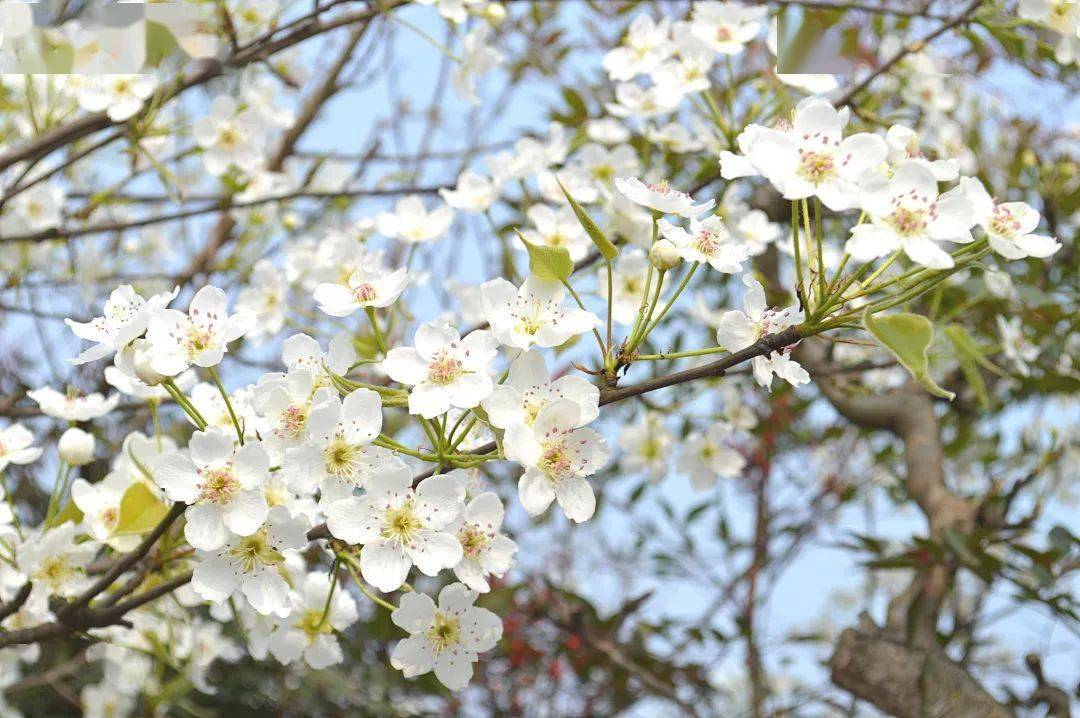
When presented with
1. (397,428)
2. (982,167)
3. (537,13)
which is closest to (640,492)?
(397,428)

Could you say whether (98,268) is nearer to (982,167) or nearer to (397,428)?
(397,428)

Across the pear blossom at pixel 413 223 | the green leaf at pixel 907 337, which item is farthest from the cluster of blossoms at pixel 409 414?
the pear blossom at pixel 413 223

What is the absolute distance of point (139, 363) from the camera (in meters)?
0.87

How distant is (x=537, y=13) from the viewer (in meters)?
2.22

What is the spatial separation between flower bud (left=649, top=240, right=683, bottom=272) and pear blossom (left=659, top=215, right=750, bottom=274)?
1 centimetres

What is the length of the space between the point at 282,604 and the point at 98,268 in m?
2.01

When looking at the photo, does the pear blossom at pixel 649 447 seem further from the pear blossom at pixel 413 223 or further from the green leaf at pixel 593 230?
the green leaf at pixel 593 230

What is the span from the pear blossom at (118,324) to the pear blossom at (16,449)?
0.93 feet

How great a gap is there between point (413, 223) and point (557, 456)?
749mm

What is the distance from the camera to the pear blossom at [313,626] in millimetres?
1096

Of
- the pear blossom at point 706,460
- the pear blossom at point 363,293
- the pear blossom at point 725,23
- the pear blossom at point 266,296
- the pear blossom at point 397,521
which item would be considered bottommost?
the pear blossom at point 706,460

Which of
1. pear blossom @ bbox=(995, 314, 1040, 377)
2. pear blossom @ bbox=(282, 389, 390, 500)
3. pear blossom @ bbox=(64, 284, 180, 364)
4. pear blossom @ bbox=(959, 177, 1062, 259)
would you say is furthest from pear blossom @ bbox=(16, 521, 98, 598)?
pear blossom @ bbox=(995, 314, 1040, 377)

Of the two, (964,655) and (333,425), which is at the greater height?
(333,425)

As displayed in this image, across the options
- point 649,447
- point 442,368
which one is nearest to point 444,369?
point 442,368
